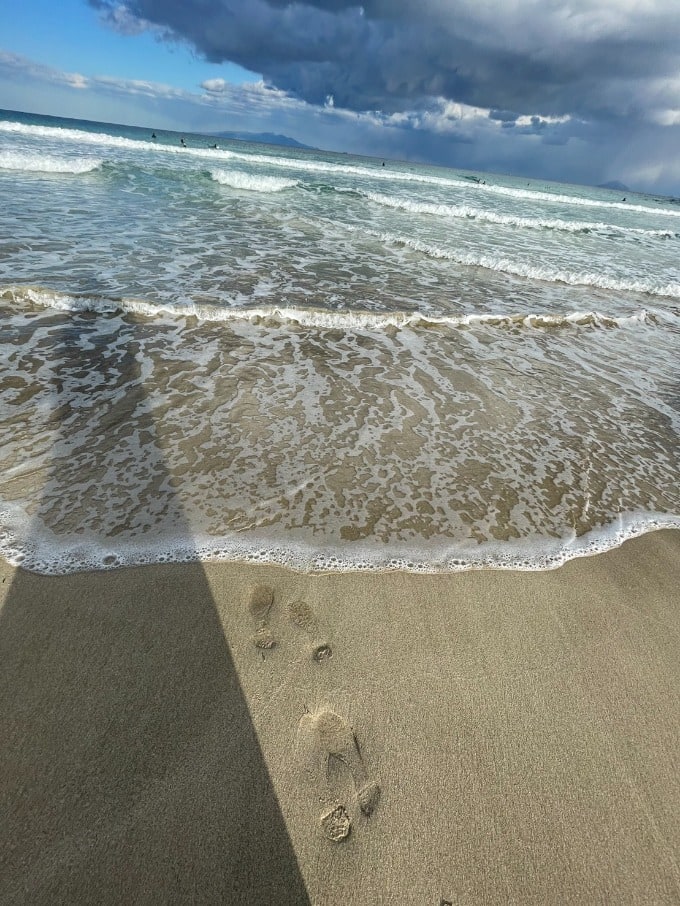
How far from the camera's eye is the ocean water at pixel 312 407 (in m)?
3.21

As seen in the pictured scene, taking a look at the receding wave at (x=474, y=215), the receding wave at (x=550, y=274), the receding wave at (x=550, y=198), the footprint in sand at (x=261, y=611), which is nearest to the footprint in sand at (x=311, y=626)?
the footprint in sand at (x=261, y=611)

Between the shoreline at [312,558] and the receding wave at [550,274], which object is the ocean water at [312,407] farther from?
the receding wave at [550,274]

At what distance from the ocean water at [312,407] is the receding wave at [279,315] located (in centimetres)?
4

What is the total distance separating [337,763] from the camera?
6.34ft

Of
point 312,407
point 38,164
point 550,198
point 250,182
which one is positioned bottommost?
point 312,407

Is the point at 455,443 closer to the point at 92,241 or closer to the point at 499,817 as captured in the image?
the point at 499,817

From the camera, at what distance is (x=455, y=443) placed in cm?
449

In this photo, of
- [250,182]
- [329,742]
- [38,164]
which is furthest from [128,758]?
[250,182]

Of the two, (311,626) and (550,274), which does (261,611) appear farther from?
(550,274)

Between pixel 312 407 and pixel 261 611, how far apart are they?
8.85ft

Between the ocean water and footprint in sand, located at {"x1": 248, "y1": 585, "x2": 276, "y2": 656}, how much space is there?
0.93 feet

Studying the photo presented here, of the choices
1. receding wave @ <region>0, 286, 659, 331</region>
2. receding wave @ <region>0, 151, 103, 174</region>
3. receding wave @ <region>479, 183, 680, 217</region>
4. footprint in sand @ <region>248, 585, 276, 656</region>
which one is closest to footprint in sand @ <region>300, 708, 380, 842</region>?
footprint in sand @ <region>248, 585, 276, 656</region>

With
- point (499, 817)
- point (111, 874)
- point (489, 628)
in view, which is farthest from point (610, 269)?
point (111, 874)

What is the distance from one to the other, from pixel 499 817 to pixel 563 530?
7.29ft
